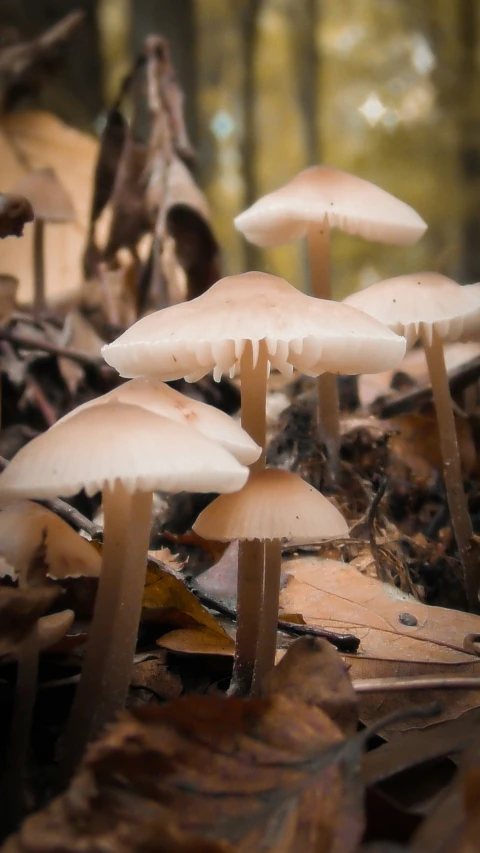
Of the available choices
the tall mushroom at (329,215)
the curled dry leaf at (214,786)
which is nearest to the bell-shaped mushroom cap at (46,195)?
the tall mushroom at (329,215)

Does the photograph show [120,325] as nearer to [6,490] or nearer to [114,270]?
[114,270]

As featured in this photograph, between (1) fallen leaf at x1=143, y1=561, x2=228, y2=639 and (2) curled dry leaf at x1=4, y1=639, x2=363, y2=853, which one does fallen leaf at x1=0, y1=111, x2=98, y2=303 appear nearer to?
(1) fallen leaf at x1=143, y1=561, x2=228, y2=639

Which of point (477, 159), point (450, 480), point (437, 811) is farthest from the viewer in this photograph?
point (477, 159)

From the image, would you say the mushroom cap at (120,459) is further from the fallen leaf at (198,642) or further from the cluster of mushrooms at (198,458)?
the fallen leaf at (198,642)

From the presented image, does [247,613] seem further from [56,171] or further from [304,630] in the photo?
[56,171]

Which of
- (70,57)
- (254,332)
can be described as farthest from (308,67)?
(254,332)

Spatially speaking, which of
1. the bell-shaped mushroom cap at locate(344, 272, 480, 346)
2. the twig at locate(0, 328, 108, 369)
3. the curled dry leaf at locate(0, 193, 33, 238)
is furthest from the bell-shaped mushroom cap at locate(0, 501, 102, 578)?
the twig at locate(0, 328, 108, 369)

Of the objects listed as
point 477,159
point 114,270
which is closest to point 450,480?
point 114,270
